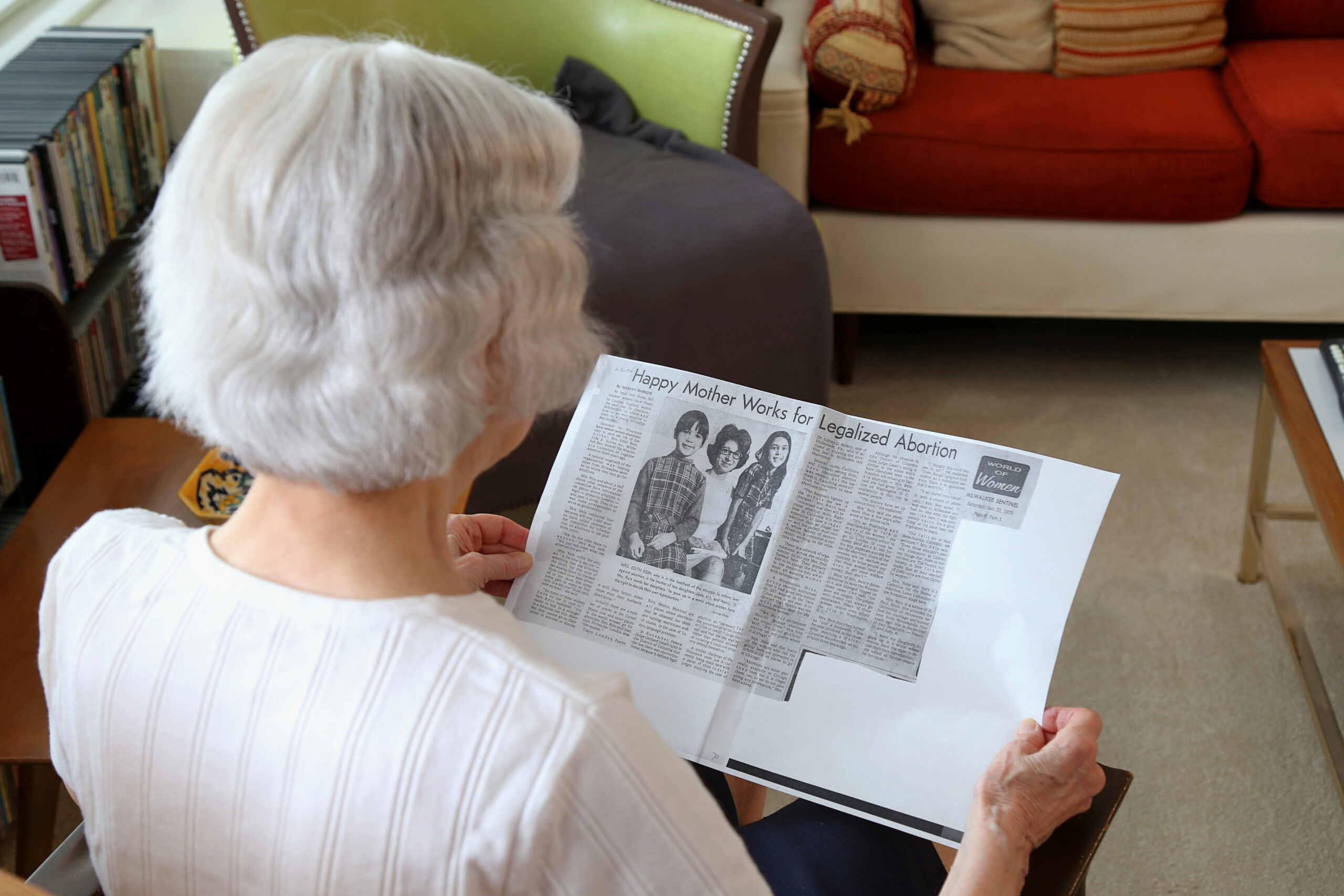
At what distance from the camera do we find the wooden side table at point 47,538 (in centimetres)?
107

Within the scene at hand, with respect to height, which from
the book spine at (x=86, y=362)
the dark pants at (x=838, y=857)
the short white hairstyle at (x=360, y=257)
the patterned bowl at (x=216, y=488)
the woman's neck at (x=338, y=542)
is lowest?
the book spine at (x=86, y=362)

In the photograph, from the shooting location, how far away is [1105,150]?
6.93 feet

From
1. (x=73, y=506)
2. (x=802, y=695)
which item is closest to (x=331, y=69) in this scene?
(x=802, y=695)

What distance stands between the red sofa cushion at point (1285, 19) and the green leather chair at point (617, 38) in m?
1.23

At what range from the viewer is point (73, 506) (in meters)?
1.34

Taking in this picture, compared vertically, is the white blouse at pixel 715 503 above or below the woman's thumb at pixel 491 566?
above

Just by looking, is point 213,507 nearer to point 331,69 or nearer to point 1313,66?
point 331,69

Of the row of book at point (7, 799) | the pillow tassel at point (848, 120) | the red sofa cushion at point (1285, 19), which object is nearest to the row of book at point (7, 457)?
the row of book at point (7, 799)

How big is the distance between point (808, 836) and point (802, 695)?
4.8 inches

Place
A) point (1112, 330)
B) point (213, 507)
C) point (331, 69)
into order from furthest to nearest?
1. point (1112, 330)
2. point (213, 507)
3. point (331, 69)

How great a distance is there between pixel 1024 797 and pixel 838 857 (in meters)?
0.16

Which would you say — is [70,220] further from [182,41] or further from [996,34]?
[996,34]

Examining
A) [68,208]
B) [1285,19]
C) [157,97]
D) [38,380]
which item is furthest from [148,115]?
[1285,19]

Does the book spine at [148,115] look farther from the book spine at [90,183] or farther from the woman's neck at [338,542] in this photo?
the woman's neck at [338,542]
